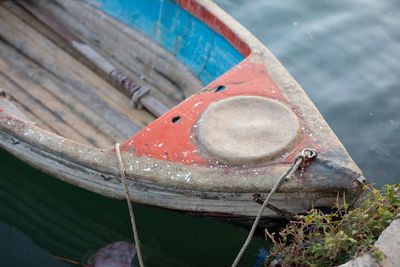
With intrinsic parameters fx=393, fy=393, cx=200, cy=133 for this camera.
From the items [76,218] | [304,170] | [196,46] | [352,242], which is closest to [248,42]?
[196,46]

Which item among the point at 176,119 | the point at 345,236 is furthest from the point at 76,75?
the point at 345,236

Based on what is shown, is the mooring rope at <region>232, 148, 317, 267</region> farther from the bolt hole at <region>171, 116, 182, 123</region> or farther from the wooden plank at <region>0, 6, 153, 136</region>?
the wooden plank at <region>0, 6, 153, 136</region>

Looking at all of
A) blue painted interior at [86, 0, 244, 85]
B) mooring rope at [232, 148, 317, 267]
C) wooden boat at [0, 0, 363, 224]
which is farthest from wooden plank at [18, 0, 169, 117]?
mooring rope at [232, 148, 317, 267]

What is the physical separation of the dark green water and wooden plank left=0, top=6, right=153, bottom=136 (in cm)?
76

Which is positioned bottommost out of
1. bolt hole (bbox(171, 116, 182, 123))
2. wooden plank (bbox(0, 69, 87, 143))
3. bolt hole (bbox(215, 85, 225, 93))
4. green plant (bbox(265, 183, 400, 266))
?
green plant (bbox(265, 183, 400, 266))

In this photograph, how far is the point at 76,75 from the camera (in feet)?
13.3

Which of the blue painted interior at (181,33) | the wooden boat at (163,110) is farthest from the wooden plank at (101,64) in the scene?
the blue painted interior at (181,33)

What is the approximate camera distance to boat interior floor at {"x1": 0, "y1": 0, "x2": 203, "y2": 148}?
11.8ft

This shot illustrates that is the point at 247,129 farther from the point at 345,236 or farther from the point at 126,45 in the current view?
the point at 126,45

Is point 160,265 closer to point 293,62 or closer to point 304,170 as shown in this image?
point 304,170

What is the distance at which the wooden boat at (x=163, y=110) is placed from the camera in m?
2.45

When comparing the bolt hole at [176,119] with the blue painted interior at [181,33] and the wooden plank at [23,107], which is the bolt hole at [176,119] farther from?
the wooden plank at [23,107]

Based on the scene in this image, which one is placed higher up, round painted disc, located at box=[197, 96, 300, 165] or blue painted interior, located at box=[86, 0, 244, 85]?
blue painted interior, located at box=[86, 0, 244, 85]

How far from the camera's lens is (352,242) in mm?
2080
